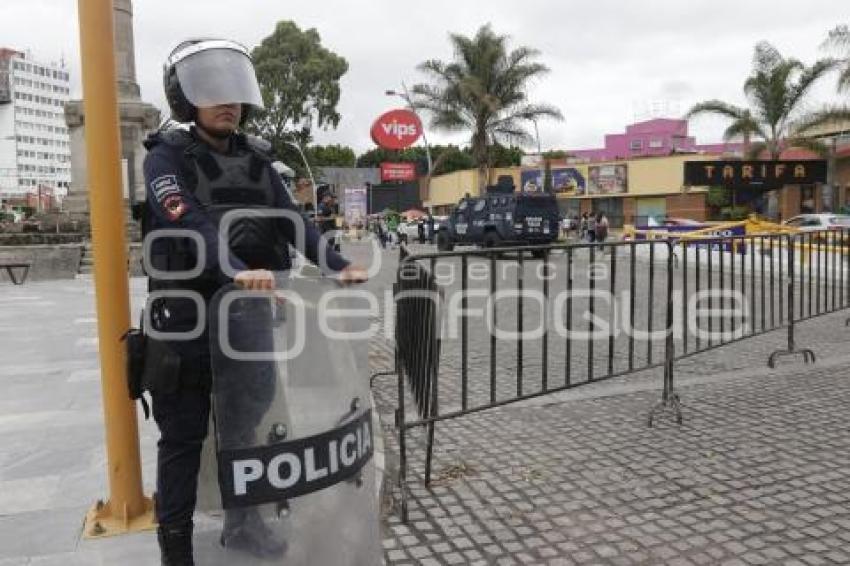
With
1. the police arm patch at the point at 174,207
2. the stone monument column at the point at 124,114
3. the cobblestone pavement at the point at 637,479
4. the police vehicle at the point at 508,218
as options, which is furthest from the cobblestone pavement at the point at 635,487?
the police vehicle at the point at 508,218

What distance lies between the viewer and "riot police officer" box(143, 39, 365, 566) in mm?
2295

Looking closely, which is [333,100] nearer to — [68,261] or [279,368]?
[68,261]

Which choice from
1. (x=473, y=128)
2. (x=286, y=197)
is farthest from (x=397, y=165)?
(x=286, y=197)

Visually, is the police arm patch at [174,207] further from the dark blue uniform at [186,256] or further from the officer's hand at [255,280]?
the officer's hand at [255,280]

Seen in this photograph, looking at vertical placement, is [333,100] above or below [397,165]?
above

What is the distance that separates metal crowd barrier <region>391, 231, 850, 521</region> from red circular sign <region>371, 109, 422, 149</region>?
32623mm

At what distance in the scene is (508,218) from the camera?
71.4 feet

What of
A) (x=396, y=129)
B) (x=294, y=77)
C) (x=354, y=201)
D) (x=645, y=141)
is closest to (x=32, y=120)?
(x=294, y=77)

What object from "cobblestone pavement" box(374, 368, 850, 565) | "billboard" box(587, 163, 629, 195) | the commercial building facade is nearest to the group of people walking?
the commercial building facade

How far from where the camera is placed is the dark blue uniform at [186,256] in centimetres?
229

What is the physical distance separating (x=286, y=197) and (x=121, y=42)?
16773mm

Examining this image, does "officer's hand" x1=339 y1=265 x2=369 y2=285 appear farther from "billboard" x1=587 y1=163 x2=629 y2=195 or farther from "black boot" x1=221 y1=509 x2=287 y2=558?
"billboard" x1=587 y1=163 x2=629 y2=195

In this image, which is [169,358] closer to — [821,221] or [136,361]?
[136,361]

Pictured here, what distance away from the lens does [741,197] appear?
95.2 feet
